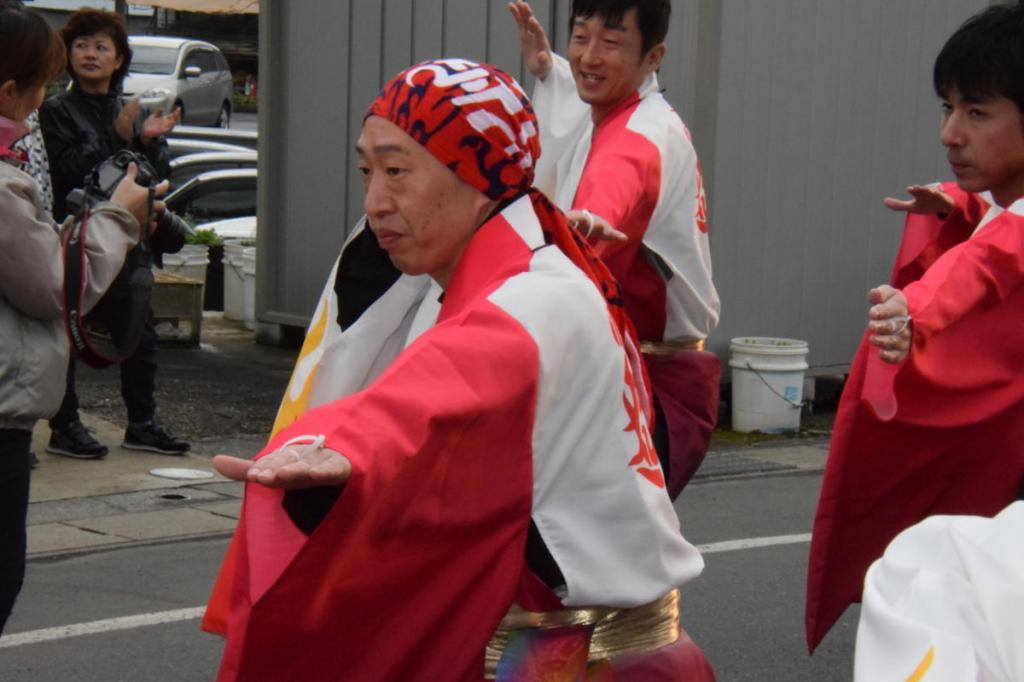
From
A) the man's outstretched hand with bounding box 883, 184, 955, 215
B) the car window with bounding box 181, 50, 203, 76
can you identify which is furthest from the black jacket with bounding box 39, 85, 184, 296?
the car window with bounding box 181, 50, 203, 76

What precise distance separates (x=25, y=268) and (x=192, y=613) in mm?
2199

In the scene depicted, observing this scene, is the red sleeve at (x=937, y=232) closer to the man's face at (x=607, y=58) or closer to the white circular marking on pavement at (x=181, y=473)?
the man's face at (x=607, y=58)

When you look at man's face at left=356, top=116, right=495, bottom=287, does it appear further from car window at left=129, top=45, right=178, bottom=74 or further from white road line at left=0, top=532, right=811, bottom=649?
car window at left=129, top=45, right=178, bottom=74

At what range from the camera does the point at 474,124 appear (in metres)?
2.47

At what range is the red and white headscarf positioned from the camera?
2.47 meters

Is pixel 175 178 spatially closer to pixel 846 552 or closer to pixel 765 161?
pixel 765 161

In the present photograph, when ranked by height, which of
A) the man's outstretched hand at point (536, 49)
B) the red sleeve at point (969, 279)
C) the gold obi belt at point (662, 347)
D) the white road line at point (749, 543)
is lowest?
the white road line at point (749, 543)

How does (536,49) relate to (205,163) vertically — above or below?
above

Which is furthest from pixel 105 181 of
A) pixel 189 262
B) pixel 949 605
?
pixel 189 262

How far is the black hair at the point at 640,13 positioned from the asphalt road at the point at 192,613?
1870 millimetres

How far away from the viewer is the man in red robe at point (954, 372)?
341 cm

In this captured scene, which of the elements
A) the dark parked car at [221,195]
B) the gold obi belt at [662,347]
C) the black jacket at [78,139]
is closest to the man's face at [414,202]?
the gold obi belt at [662,347]

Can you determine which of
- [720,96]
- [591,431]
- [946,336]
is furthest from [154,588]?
[720,96]

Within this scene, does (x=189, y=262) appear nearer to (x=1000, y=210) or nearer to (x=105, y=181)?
(x=105, y=181)
